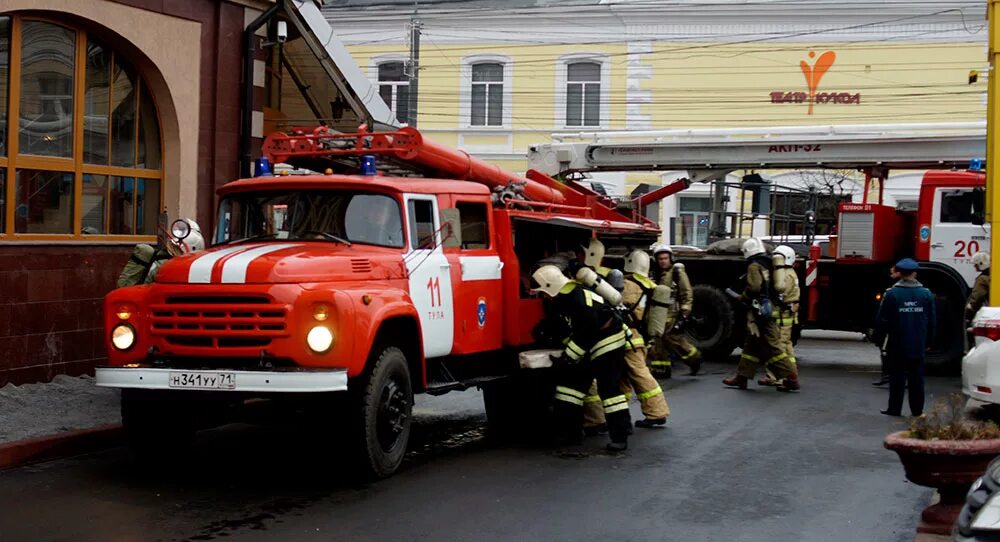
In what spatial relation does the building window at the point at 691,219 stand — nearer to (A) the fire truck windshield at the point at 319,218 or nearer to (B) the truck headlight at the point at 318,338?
(A) the fire truck windshield at the point at 319,218

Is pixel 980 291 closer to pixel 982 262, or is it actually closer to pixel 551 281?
pixel 982 262

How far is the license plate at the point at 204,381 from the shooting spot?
7758 mm

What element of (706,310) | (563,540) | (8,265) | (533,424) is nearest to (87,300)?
(8,265)

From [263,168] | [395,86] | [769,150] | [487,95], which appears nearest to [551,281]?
[263,168]

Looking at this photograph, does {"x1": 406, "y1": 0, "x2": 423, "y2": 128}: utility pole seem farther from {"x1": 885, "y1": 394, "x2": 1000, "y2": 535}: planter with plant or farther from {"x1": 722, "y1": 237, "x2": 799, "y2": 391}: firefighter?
{"x1": 885, "y1": 394, "x2": 1000, "y2": 535}: planter with plant

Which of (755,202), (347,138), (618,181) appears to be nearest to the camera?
(347,138)

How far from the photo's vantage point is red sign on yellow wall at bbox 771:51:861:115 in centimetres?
2989

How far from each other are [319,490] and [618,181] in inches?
906

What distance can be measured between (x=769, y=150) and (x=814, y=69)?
12550 millimetres

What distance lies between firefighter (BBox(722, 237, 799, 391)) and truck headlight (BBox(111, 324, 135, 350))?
7852mm

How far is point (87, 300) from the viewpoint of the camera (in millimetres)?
12055

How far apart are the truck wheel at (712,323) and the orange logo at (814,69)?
1405cm

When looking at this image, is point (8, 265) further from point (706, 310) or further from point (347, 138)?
point (706, 310)

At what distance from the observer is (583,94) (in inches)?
1236
